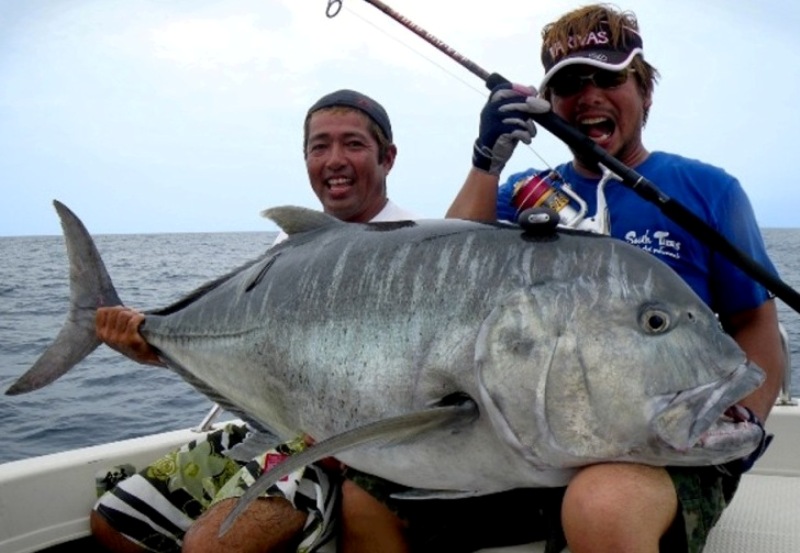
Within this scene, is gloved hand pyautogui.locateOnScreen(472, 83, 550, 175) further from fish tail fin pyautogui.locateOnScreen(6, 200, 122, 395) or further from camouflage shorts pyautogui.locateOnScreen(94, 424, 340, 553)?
fish tail fin pyautogui.locateOnScreen(6, 200, 122, 395)

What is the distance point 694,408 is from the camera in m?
1.69

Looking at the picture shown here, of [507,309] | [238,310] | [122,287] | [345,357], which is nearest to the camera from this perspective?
[507,309]

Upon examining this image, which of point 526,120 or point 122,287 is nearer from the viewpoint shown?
point 526,120

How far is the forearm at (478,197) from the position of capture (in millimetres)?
2701

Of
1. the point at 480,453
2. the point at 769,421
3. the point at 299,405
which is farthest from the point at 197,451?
the point at 769,421

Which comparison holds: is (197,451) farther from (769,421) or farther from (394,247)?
(769,421)

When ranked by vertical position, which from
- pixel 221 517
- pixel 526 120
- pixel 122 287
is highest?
pixel 526 120

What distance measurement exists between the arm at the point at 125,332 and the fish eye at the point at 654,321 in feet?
5.89

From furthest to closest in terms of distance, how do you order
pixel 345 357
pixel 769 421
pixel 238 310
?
1. pixel 769 421
2. pixel 238 310
3. pixel 345 357

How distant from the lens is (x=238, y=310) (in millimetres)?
2443

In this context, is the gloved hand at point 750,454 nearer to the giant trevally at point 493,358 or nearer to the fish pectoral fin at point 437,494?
the giant trevally at point 493,358

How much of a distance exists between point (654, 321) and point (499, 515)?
1.09 meters

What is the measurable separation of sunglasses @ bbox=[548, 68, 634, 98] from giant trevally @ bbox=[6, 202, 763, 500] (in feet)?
2.98

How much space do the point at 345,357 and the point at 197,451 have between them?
1.68 metres
